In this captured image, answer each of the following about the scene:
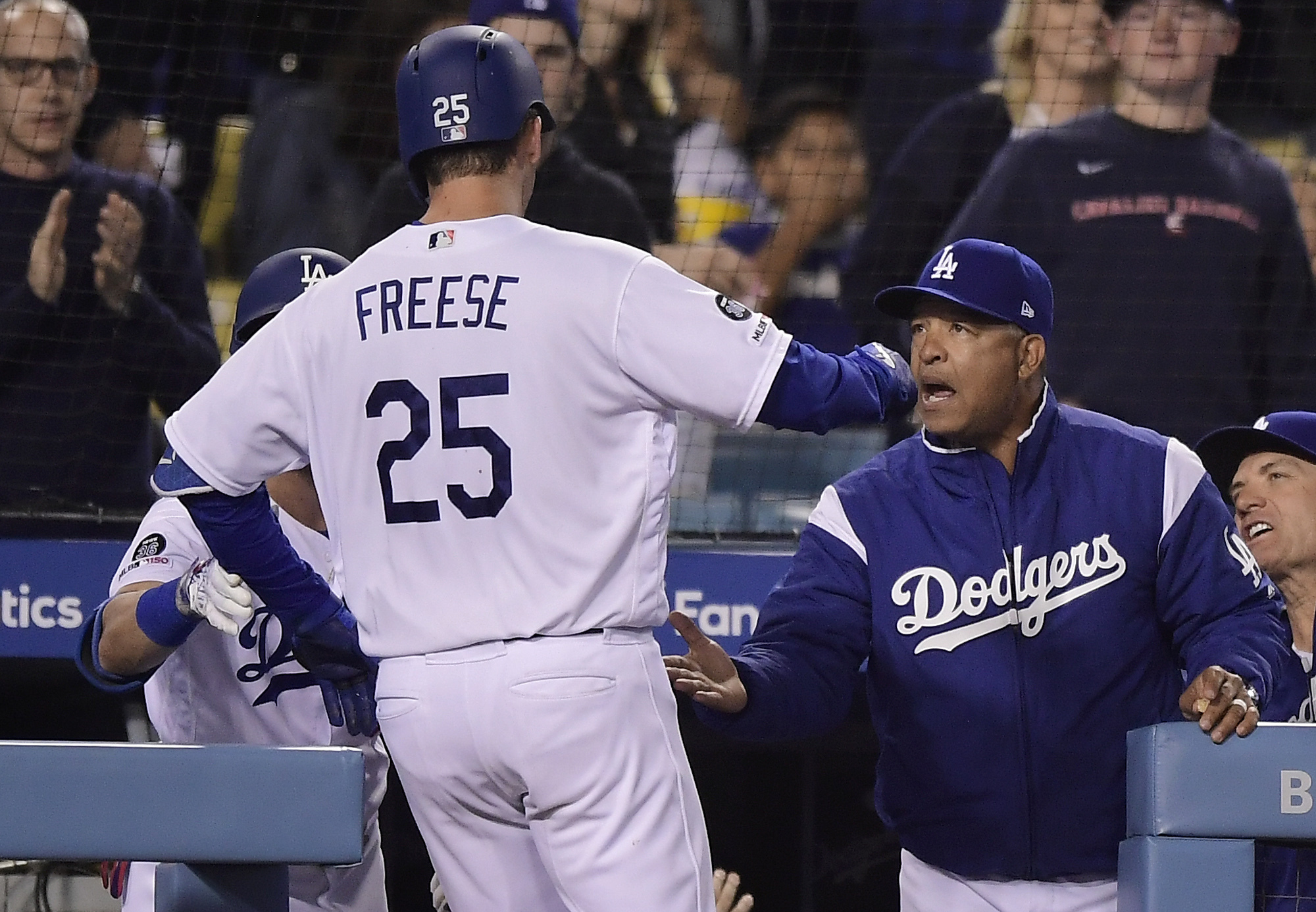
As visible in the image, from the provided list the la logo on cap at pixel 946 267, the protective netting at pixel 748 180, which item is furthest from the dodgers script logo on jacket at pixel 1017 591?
the protective netting at pixel 748 180

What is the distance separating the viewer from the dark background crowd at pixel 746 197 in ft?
13.0

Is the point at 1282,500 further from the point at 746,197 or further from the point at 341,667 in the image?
the point at 746,197

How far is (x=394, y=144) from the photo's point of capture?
4582 mm

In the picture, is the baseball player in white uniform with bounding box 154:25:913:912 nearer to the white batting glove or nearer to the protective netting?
the white batting glove

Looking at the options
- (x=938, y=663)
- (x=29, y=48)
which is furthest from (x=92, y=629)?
(x=29, y=48)

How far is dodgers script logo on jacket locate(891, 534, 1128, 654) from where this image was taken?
7.63 feet

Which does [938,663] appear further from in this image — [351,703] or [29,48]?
[29,48]

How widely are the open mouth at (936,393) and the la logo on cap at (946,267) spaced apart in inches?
6.0

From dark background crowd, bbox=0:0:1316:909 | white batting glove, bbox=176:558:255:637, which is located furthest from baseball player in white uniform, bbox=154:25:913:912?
dark background crowd, bbox=0:0:1316:909

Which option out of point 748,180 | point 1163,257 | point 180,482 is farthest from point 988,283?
point 748,180

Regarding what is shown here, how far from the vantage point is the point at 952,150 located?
4309 mm

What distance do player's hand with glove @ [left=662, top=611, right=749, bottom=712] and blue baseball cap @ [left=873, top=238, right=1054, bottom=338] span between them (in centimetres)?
61

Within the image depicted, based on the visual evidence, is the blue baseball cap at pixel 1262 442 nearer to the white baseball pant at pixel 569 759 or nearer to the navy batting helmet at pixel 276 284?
the white baseball pant at pixel 569 759

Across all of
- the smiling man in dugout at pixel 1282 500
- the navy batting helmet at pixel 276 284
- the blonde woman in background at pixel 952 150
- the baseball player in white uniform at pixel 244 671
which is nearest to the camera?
the baseball player in white uniform at pixel 244 671
